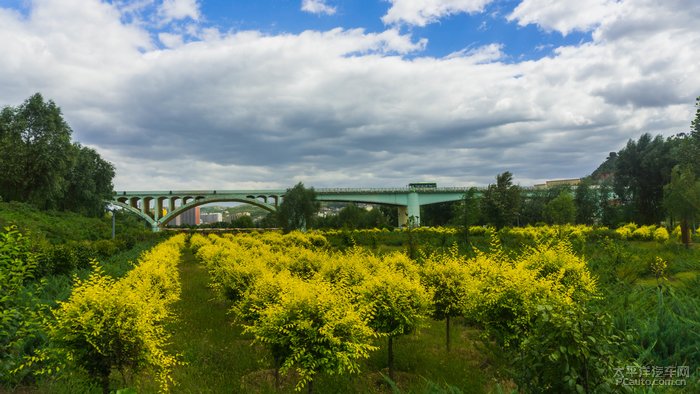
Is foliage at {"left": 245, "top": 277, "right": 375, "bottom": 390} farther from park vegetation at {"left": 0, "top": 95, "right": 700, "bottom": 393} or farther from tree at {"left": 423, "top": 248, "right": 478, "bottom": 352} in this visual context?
tree at {"left": 423, "top": 248, "right": 478, "bottom": 352}

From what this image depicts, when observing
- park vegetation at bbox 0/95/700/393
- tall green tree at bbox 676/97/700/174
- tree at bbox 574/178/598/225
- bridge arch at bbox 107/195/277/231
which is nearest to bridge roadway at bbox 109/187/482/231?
bridge arch at bbox 107/195/277/231

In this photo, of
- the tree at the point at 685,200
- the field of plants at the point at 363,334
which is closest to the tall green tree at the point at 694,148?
the tree at the point at 685,200

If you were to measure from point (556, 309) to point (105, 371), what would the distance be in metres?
5.42

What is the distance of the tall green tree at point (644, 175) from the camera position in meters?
50.2

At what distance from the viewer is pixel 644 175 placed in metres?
52.2

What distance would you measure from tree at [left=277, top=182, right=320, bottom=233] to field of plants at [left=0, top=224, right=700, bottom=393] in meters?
48.0

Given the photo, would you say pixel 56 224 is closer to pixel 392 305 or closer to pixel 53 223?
pixel 53 223

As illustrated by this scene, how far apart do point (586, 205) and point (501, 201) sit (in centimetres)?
3187

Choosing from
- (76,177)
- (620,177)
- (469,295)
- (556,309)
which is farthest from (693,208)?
A: (76,177)

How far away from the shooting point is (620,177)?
180ft

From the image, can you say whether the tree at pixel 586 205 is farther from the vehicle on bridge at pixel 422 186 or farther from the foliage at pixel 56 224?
the foliage at pixel 56 224

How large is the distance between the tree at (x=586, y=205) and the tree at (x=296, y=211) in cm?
3982

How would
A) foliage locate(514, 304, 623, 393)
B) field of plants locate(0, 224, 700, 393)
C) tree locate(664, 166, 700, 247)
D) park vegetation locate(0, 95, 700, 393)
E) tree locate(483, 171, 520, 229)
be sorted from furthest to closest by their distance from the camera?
tree locate(483, 171, 520, 229)
tree locate(664, 166, 700, 247)
park vegetation locate(0, 95, 700, 393)
field of plants locate(0, 224, 700, 393)
foliage locate(514, 304, 623, 393)

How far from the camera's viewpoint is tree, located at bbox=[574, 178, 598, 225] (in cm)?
6200
